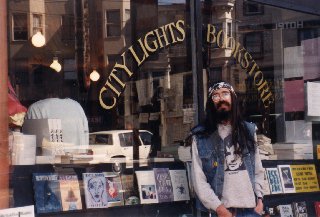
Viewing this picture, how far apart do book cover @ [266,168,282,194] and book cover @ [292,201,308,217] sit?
0.95ft

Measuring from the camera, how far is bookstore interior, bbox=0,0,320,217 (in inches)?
239

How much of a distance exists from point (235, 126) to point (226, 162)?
287 mm

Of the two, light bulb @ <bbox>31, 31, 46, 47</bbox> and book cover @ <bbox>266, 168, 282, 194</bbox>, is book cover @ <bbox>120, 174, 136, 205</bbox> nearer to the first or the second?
light bulb @ <bbox>31, 31, 46, 47</bbox>

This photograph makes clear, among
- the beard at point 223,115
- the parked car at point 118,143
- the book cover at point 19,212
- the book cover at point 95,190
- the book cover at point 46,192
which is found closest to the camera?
the book cover at point 19,212

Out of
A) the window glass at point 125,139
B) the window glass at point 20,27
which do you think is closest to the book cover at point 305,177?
the window glass at point 125,139

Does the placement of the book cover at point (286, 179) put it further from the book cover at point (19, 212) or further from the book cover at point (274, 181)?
the book cover at point (19, 212)

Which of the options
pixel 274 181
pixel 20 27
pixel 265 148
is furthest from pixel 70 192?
pixel 265 148

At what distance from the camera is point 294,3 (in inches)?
308

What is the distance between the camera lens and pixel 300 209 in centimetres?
755

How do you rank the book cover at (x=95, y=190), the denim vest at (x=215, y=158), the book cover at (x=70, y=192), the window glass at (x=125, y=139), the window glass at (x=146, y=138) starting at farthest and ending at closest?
the window glass at (x=146, y=138) < the window glass at (x=125, y=139) < the book cover at (x=95, y=190) < the book cover at (x=70, y=192) < the denim vest at (x=215, y=158)

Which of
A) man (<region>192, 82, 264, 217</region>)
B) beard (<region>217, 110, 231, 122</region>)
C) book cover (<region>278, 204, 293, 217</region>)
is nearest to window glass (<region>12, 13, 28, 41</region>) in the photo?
man (<region>192, 82, 264, 217</region>)

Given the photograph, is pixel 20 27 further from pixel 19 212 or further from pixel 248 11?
pixel 248 11

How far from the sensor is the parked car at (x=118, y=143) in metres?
6.45

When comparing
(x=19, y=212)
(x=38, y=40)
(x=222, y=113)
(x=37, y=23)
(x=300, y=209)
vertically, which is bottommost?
(x=300, y=209)
